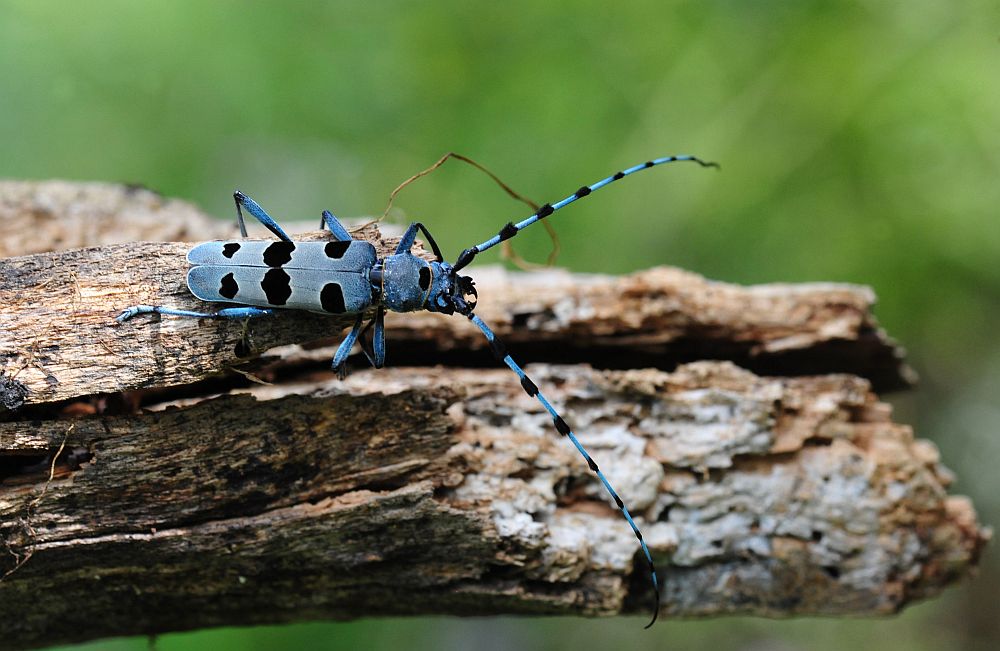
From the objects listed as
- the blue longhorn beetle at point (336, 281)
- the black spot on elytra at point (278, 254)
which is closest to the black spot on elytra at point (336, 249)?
the blue longhorn beetle at point (336, 281)

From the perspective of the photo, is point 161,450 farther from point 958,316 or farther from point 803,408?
point 958,316

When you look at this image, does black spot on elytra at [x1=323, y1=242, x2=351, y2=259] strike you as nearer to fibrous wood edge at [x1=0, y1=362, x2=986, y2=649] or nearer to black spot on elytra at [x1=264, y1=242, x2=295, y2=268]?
black spot on elytra at [x1=264, y1=242, x2=295, y2=268]

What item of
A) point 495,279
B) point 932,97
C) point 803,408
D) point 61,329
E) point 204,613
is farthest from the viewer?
point 932,97

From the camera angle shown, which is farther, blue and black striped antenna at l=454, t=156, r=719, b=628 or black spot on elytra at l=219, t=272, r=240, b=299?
blue and black striped antenna at l=454, t=156, r=719, b=628

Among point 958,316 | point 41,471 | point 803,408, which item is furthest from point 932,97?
point 41,471

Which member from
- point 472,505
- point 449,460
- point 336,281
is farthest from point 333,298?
point 472,505

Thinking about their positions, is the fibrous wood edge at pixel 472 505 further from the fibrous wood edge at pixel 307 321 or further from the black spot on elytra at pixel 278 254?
the black spot on elytra at pixel 278 254

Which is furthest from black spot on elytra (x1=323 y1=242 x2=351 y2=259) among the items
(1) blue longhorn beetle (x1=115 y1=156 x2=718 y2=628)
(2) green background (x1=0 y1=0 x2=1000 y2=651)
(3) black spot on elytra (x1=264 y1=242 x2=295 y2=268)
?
(2) green background (x1=0 y1=0 x2=1000 y2=651)
